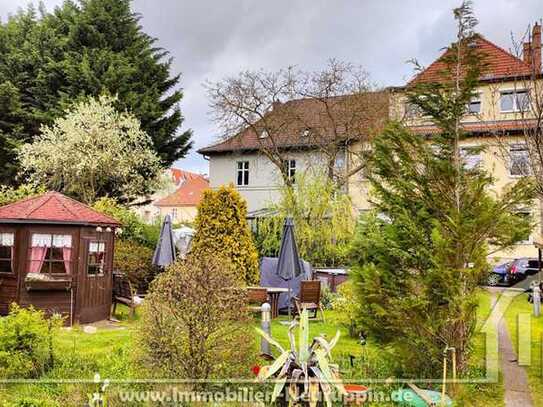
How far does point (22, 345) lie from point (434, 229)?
5.80 meters

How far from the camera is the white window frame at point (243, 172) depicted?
105 feet

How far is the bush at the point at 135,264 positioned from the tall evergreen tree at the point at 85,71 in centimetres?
1106

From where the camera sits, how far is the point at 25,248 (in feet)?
36.2

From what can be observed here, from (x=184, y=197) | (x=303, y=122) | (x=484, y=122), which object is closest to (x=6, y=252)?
(x=484, y=122)

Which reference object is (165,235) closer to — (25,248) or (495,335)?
(25,248)

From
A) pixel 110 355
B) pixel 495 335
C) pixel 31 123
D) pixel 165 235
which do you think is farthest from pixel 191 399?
pixel 31 123

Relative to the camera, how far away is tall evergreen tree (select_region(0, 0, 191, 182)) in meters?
25.7

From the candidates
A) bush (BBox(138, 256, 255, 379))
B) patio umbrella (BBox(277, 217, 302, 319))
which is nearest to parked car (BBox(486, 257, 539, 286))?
patio umbrella (BBox(277, 217, 302, 319))

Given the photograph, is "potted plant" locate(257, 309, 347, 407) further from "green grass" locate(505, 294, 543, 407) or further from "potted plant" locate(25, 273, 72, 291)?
"potted plant" locate(25, 273, 72, 291)

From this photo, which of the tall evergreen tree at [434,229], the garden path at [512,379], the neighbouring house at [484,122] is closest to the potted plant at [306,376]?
the tall evergreen tree at [434,229]

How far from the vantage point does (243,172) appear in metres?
32.0

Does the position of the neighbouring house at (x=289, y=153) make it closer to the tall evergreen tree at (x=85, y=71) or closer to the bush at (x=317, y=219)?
the tall evergreen tree at (x=85, y=71)

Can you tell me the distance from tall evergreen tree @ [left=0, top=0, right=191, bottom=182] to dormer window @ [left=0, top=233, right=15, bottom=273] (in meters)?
15.0

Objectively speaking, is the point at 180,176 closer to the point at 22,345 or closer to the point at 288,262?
the point at 288,262
